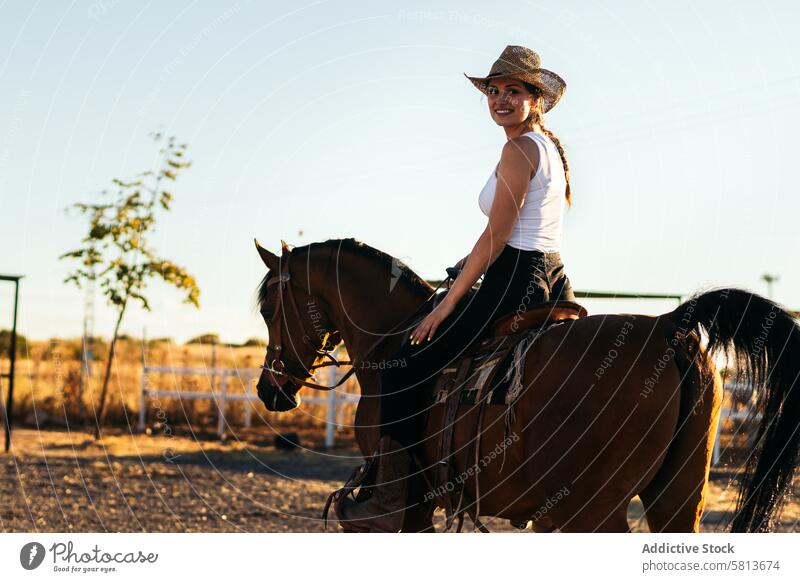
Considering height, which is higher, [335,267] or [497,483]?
[335,267]

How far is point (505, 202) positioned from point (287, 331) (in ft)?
6.00

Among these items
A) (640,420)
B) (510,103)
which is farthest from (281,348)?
(640,420)

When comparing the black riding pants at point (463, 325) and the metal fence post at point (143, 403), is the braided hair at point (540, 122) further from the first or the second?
the metal fence post at point (143, 403)

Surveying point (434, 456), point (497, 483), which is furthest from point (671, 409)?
point (434, 456)

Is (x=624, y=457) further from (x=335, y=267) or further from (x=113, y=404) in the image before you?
(x=113, y=404)

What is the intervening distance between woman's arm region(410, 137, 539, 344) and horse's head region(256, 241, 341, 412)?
1.22m

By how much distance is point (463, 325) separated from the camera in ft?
15.8

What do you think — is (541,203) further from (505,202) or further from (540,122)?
(540,122)

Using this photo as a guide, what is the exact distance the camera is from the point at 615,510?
423cm

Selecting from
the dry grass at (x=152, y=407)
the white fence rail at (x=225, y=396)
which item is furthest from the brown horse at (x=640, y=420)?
the dry grass at (x=152, y=407)

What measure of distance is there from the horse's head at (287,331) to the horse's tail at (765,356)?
2328 millimetres

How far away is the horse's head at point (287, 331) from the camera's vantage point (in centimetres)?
572

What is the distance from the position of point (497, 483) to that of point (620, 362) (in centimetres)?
93

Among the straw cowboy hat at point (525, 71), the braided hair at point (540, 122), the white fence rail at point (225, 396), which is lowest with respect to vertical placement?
the white fence rail at point (225, 396)
